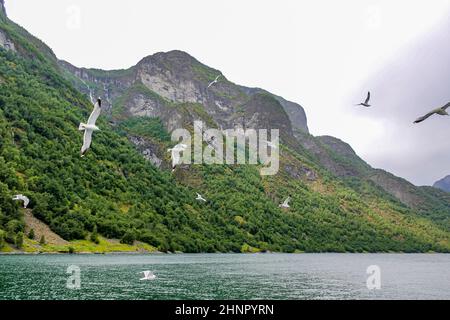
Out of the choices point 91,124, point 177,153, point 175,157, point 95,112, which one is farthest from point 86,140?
point 177,153

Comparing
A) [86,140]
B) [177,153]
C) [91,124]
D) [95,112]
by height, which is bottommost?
[86,140]

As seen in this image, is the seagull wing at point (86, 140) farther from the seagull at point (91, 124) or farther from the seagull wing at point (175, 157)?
the seagull wing at point (175, 157)

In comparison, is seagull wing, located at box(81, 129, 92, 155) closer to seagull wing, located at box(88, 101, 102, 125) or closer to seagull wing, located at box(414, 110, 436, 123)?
seagull wing, located at box(88, 101, 102, 125)

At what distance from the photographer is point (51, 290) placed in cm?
5997

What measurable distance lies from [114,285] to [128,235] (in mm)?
109618

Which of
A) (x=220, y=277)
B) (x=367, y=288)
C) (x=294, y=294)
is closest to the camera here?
(x=294, y=294)

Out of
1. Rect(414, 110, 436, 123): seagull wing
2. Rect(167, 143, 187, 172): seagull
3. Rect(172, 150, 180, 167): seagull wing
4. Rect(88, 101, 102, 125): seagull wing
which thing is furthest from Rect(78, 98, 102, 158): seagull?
Rect(414, 110, 436, 123): seagull wing

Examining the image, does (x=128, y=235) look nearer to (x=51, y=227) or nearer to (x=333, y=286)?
(x=51, y=227)

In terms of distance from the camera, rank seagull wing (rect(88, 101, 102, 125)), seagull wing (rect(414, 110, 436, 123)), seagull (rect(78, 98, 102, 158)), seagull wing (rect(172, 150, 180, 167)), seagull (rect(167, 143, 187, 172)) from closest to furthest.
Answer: seagull wing (rect(414, 110, 436, 123))
seagull wing (rect(88, 101, 102, 125))
seagull (rect(78, 98, 102, 158))
seagull (rect(167, 143, 187, 172))
seagull wing (rect(172, 150, 180, 167))

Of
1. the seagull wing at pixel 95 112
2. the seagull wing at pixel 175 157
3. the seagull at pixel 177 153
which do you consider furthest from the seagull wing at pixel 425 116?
the seagull wing at pixel 175 157

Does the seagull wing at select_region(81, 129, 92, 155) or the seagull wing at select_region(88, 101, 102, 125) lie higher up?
the seagull wing at select_region(88, 101, 102, 125)

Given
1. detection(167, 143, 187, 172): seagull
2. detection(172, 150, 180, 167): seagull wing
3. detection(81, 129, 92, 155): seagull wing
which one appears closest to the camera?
detection(81, 129, 92, 155): seagull wing

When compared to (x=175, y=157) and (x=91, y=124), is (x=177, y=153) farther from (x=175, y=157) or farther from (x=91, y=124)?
(x=91, y=124)

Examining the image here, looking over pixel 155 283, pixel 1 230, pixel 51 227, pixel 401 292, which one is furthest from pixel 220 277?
pixel 51 227
